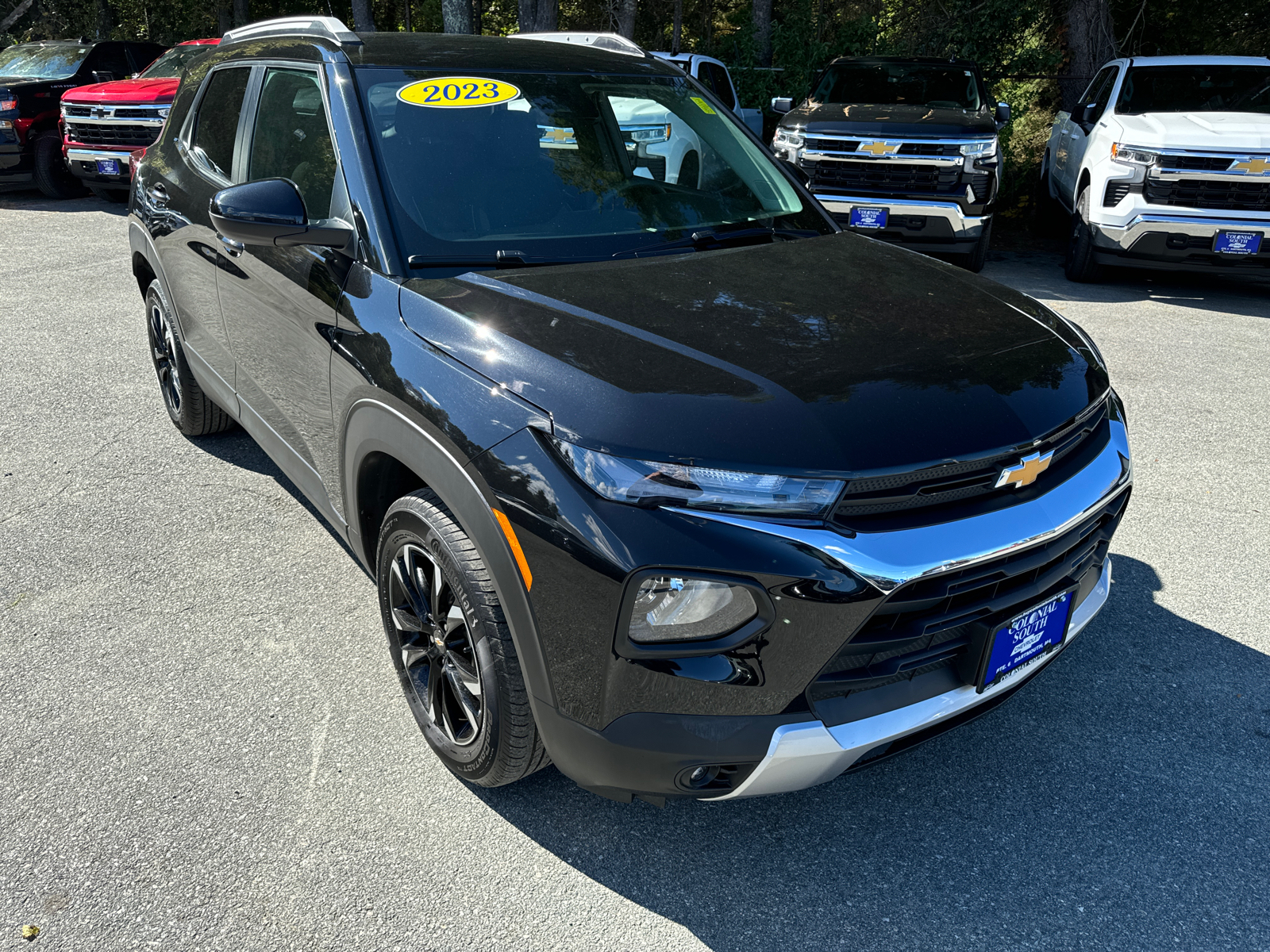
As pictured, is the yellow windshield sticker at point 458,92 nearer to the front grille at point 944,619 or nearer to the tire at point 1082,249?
the front grille at point 944,619

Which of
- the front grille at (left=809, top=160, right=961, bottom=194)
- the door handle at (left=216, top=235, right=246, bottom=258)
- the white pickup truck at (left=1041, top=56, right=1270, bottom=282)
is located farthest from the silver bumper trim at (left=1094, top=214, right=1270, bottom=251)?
the door handle at (left=216, top=235, right=246, bottom=258)

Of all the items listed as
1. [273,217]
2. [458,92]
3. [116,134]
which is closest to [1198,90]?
[458,92]

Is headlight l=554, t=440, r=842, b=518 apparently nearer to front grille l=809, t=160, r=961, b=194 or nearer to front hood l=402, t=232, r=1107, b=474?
front hood l=402, t=232, r=1107, b=474

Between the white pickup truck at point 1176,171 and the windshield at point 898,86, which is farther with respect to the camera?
the windshield at point 898,86

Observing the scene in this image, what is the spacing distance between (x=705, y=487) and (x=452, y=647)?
3.10 ft

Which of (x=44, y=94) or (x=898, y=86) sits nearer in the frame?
(x=898, y=86)

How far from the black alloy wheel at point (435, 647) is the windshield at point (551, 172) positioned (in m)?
Answer: 0.88

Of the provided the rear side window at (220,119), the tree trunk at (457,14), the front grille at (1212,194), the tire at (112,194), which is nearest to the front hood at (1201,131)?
the front grille at (1212,194)

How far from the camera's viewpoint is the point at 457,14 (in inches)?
487

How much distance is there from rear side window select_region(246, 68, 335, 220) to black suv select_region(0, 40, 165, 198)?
35.5ft

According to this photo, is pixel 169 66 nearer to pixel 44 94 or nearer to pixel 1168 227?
pixel 44 94

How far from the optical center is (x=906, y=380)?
217 cm

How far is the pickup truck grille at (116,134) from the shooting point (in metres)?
10.8

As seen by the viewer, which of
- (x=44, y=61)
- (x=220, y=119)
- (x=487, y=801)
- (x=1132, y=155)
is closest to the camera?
(x=487, y=801)
